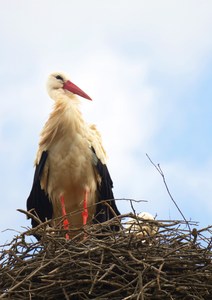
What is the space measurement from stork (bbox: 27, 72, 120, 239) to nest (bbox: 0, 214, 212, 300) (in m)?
1.65

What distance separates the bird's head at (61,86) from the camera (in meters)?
8.41

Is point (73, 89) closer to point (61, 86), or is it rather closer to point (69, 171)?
point (61, 86)

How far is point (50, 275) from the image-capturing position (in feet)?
18.7

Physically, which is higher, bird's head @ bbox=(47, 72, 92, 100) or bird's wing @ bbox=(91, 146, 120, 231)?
bird's head @ bbox=(47, 72, 92, 100)

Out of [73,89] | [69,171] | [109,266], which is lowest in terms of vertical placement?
[109,266]

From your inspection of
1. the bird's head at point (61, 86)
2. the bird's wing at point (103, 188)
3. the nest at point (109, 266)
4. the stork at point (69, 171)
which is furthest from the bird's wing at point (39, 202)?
the nest at point (109, 266)

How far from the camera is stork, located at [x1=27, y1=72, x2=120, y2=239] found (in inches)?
305

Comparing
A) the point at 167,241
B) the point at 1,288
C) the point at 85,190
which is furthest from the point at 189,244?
the point at 85,190

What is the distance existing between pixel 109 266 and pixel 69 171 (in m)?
2.04

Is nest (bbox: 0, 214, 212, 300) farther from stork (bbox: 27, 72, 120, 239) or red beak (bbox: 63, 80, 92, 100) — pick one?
red beak (bbox: 63, 80, 92, 100)

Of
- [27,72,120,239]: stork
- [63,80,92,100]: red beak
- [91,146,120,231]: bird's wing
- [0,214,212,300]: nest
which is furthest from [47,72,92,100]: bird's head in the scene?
[0,214,212,300]: nest

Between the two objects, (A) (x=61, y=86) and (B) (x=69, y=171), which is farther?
(A) (x=61, y=86)

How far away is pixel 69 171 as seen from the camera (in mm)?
7750

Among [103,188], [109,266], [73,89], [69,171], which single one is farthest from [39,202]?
[109,266]
